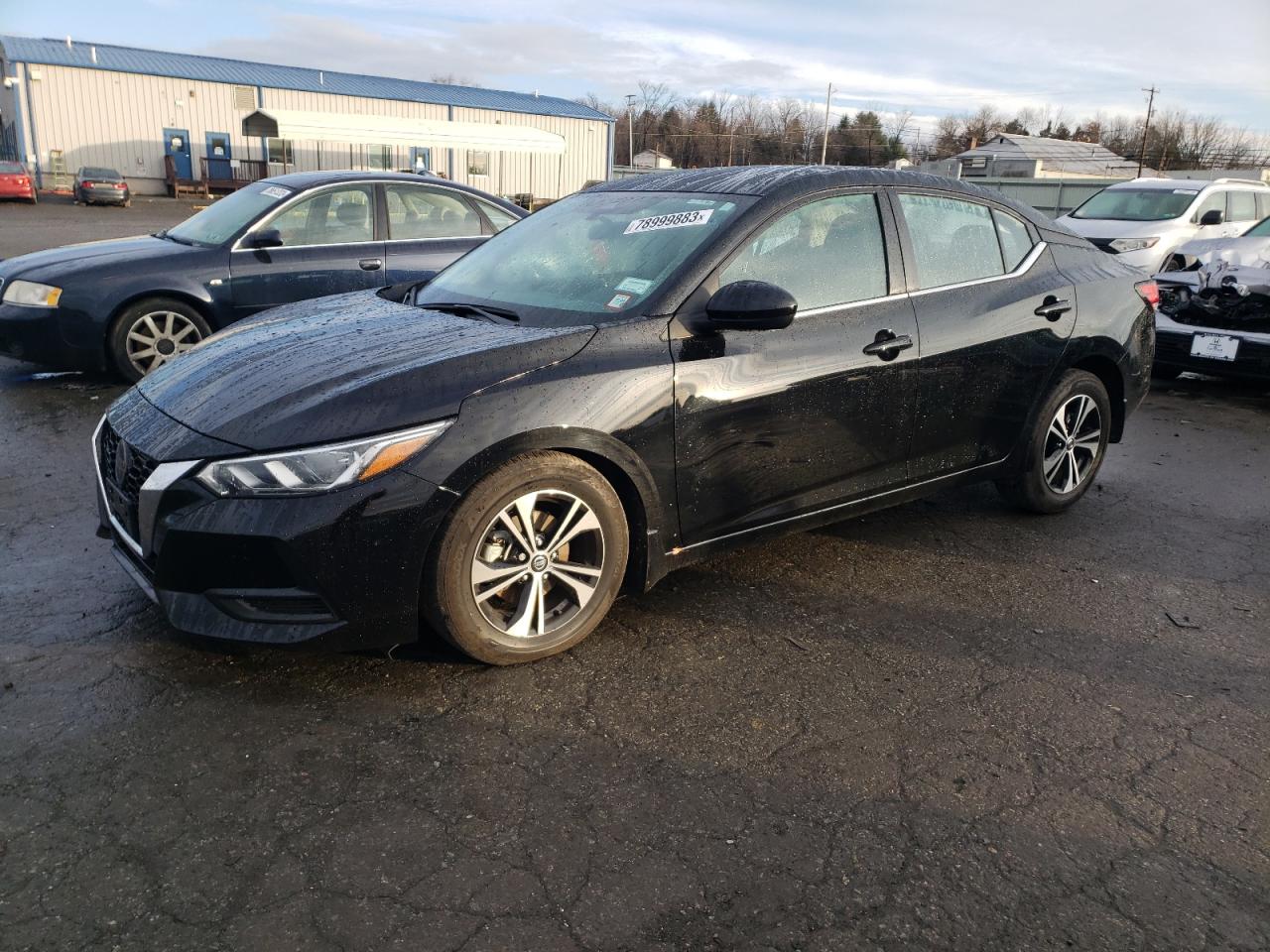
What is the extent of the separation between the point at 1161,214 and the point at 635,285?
1252 centimetres

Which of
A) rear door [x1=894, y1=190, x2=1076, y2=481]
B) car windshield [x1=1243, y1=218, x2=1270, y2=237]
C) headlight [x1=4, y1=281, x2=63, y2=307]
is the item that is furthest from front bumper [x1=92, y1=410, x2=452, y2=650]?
car windshield [x1=1243, y1=218, x2=1270, y2=237]

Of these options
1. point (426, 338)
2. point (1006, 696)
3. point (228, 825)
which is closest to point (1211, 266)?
point (1006, 696)

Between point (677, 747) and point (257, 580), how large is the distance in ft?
4.31

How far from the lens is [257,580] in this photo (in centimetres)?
285

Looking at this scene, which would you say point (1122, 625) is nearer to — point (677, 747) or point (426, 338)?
point (677, 747)

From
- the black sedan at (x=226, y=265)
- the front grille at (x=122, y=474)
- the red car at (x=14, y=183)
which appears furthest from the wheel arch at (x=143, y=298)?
the red car at (x=14, y=183)

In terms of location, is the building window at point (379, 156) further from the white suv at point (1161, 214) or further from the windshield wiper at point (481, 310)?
the windshield wiper at point (481, 310)

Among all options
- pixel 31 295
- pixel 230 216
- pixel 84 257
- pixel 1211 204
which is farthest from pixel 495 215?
pixel 1211 204

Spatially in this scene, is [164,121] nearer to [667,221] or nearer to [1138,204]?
[1138,204]

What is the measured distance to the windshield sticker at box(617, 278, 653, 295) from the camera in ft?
11.5

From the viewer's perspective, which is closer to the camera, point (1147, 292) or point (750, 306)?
point (750, 306)

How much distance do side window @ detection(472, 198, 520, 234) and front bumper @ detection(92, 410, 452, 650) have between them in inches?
213

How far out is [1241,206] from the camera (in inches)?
558

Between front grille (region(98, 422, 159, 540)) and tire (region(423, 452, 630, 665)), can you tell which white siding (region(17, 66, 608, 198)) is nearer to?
front grille (region(98, 422, 159, 540))
